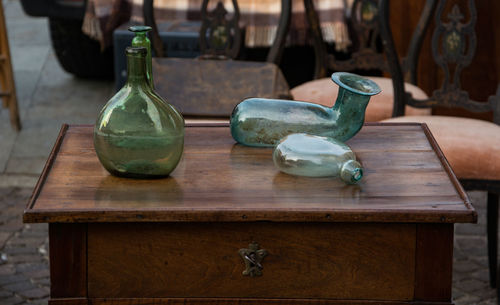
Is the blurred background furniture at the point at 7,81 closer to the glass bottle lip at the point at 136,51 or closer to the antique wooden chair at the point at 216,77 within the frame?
the antique wooden chair at the point at 216,77

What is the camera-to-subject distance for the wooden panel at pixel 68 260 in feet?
5.40

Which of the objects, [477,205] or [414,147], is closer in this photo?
[414,147]

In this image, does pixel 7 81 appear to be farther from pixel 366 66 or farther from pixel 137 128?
pixel 137 128

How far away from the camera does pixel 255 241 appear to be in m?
1.66

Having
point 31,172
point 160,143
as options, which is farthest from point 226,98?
point 31,172

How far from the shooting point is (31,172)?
391cm

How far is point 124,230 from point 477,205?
2.26 meters

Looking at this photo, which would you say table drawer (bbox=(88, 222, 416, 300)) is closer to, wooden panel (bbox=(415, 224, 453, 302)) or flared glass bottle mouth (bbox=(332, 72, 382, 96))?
wooden panel (bbox=(415, 224, 453, 302))

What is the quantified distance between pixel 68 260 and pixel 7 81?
9.19ft

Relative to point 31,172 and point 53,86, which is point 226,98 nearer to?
point 31,172

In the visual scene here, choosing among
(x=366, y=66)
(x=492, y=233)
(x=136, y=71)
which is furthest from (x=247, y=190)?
(x=366, y=66)

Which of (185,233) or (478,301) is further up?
(185,233)

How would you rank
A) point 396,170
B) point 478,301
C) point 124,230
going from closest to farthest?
point 124,230, point 396,170, point 478,301

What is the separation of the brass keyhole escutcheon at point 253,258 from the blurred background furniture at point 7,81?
288 centimetres
